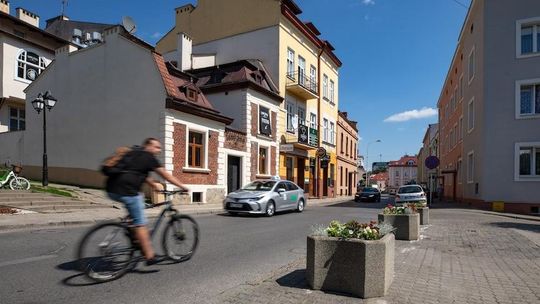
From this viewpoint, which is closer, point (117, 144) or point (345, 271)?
point (345, 271)

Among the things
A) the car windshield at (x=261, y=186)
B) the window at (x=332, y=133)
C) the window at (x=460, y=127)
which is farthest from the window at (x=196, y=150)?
the window at (x=460, y=127)

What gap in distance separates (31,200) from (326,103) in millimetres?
27614

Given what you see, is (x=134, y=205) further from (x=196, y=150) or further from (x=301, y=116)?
(x=301, y=116)

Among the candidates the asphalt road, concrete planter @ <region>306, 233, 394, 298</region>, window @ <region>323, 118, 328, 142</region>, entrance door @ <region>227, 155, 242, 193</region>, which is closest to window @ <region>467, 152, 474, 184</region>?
window @ <region>323, 118, 328, 142</region>

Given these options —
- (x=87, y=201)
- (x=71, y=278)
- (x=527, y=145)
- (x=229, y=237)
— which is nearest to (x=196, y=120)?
(x=87, y=201)

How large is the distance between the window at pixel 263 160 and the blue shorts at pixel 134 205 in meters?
21.3

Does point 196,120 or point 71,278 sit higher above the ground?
point 196,120

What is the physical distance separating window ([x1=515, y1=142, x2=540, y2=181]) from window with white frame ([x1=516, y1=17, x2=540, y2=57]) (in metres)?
5.04

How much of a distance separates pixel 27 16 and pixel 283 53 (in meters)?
23.7

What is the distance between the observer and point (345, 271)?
490 centimetres

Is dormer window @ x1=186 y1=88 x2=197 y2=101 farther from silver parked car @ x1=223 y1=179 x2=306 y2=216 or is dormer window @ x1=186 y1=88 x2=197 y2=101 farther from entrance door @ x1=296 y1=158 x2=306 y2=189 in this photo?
entrance door @ x1=296 y1=158 x2=306 y2=189

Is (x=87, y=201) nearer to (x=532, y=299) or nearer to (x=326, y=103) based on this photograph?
(x=532, y=299)

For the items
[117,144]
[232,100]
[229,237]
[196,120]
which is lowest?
[229,237]

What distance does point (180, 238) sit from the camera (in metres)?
6.63
